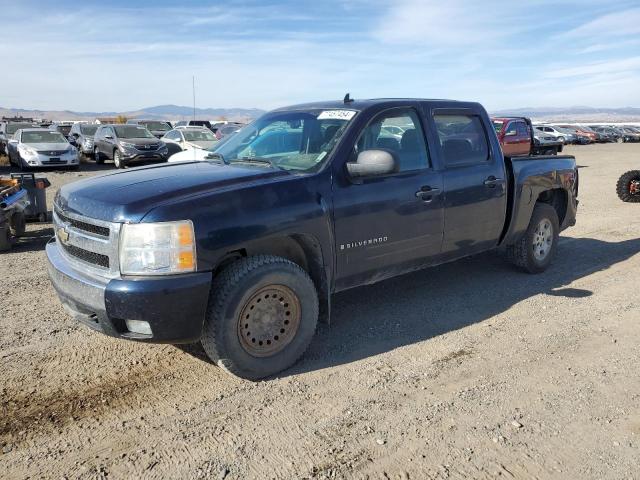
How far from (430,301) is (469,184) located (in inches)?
45.1

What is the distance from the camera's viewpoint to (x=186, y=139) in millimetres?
20531

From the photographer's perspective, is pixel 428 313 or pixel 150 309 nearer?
pixel 150 309

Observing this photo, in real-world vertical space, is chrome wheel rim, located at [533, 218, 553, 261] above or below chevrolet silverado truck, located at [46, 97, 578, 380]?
below

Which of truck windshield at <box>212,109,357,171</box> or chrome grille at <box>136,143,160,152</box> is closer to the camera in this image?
truck windshield at <box>212,109,357,171</box>

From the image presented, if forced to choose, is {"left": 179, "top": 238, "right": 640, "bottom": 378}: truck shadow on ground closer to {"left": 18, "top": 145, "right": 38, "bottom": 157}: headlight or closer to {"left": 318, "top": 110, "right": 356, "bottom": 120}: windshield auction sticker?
{"left": 318, "top": 110, "right": 356, "bottom": 120}: windshield auction sticker

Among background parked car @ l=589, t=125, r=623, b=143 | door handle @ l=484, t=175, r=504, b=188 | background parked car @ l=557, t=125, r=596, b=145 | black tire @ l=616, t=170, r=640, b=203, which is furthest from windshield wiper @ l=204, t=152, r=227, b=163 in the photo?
background parked car @ l=589, t=125, r=623, b=143

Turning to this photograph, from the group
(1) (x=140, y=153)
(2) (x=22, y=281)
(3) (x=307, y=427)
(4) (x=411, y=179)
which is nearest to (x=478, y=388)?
(3) (x=307, y=427)

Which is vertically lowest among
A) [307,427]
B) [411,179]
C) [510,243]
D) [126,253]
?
[307,427]

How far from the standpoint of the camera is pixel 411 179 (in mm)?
4520

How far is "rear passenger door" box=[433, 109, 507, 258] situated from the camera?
4.87 metres

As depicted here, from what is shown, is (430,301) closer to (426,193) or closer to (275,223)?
(426,193)

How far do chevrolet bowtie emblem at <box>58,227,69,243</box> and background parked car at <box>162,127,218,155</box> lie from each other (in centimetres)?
1649

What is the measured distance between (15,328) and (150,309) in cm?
200

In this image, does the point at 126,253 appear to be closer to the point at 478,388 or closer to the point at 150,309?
the point at 150,309
